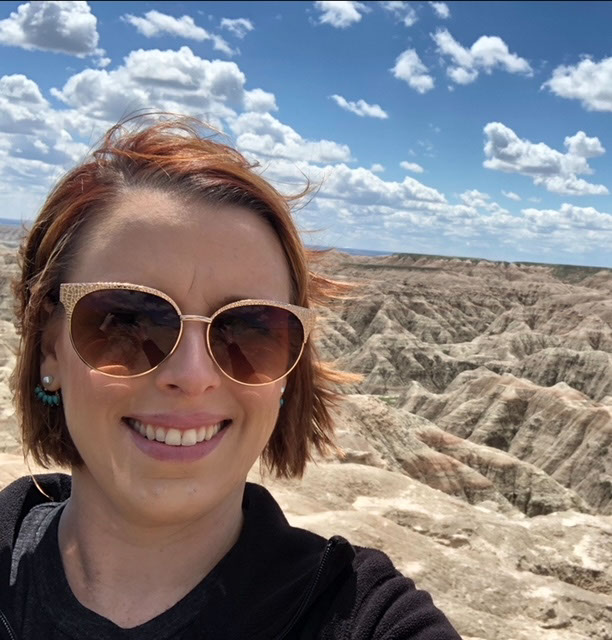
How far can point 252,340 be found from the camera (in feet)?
5.92

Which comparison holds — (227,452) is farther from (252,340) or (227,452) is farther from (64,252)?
(64,252)

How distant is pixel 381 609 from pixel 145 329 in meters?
0.91

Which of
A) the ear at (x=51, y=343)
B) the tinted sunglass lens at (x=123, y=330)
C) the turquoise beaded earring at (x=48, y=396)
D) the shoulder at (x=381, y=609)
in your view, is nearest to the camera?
the shoulder at (x=381, y=609)

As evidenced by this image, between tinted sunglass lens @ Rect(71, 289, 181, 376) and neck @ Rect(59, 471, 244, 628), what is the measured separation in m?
0.42

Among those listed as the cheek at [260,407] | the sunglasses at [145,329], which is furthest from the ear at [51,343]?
the cheek at [260,407]

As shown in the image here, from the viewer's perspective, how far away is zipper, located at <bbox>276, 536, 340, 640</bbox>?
1.67 meters

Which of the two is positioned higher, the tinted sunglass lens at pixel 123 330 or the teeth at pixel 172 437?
the tinted sunglass lens at pixel 123 330

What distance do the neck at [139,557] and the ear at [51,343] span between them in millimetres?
346

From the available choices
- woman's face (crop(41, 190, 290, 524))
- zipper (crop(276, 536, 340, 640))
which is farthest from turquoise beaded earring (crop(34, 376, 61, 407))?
zipper (crop(276, 536, 340, 640))

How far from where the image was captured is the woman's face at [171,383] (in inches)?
65.7

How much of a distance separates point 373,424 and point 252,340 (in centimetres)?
2037

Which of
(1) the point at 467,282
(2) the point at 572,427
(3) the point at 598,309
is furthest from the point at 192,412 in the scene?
(1) the point at 467,282

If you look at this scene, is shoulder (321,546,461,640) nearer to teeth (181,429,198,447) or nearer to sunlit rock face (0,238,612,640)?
teeth (181,429,198,447)

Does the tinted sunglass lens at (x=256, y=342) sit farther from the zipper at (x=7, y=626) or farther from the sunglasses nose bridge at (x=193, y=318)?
the zipper at (x=7, y=626)
